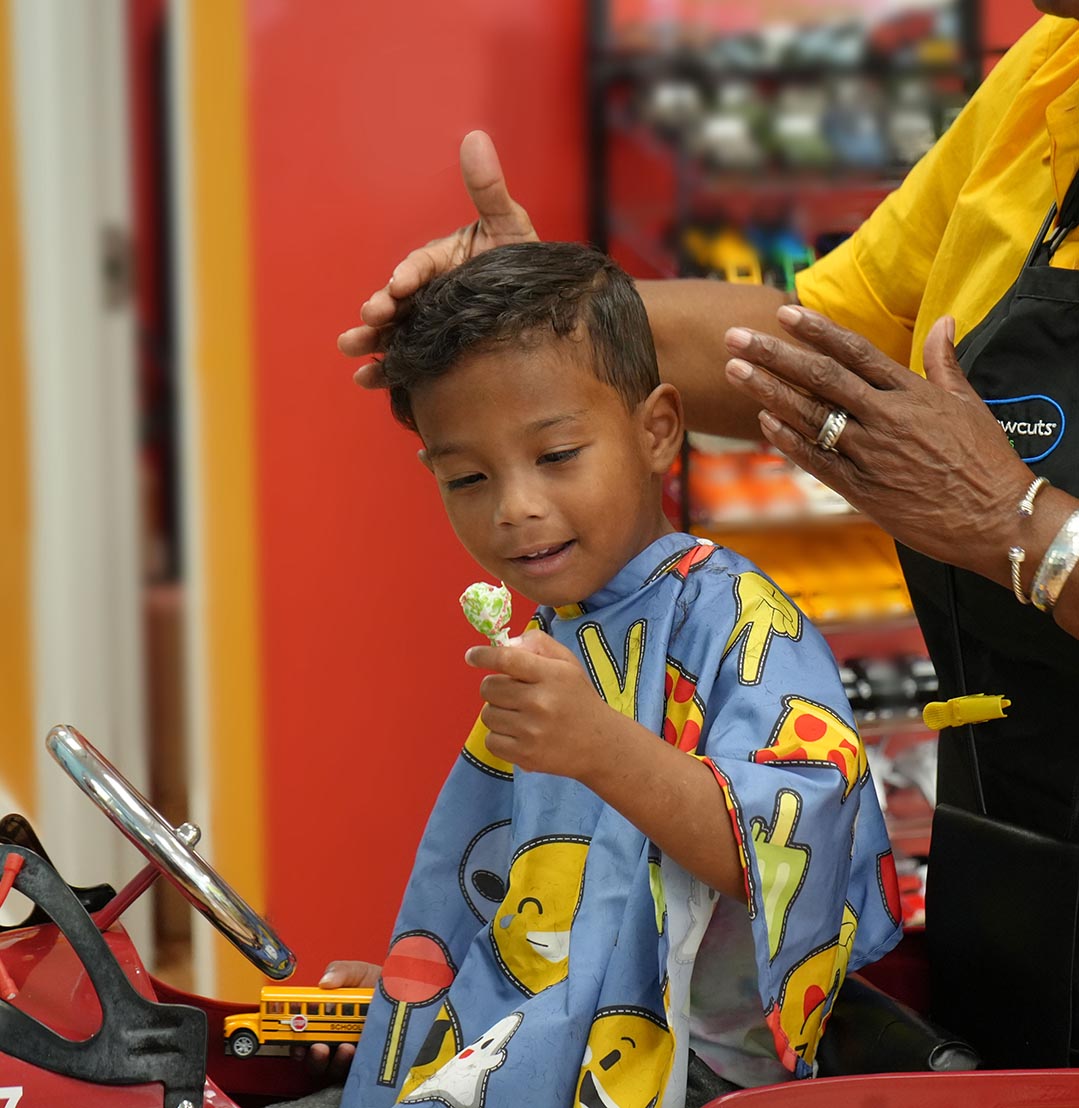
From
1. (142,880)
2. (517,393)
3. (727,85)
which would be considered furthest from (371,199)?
(142,880)

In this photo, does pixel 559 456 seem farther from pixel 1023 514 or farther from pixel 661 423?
pixel 1023 514

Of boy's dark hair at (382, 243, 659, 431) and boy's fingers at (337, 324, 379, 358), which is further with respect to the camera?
boy's fingers at (337, 324, 379, 358)

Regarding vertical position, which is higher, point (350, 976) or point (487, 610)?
point (487, 610)

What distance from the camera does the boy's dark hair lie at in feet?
4.71

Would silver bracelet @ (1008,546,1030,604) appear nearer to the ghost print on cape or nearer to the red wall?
the ghost print on cape

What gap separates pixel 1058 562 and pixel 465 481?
0.56 meters

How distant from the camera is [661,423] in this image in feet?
5.05

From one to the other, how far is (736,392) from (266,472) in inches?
69.7

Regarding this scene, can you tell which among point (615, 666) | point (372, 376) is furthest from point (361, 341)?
point (615, 666)

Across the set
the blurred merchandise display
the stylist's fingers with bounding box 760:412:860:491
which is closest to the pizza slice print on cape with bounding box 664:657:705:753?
the stylist's fingers with bounding box 760:412:860:491

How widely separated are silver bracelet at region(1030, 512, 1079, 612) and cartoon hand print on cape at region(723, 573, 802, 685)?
245 millimetres

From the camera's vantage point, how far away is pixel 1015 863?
4.51 feet

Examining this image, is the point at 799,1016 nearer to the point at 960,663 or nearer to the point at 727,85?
the point at 960,663

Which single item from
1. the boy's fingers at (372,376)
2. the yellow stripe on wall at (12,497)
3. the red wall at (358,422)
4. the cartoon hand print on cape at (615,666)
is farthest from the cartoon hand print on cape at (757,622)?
the yellow stripe on wall at (12,497)
